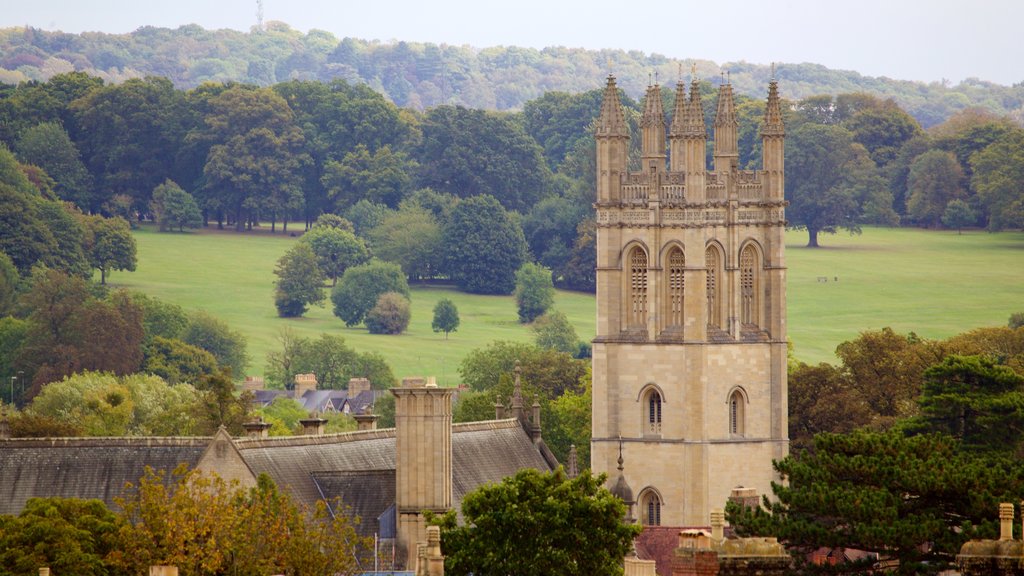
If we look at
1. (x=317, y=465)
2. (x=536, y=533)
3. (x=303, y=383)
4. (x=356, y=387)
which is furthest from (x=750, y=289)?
(x=303, y=383)

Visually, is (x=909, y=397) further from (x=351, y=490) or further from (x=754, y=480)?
(x=351, y=490)

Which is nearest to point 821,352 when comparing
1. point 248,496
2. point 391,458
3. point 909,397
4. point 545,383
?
point 545,383

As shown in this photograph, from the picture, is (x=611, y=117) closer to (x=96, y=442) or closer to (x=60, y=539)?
(x=96, y=442)

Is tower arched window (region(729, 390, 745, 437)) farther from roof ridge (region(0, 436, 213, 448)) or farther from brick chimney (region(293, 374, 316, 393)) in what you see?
brick chimney (region(293, 374, 316, 393))

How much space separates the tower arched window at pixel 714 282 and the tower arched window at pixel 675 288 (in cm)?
98

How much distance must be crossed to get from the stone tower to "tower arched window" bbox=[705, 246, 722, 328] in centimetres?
4

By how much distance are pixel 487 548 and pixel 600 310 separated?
134ft

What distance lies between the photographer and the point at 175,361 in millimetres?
179500

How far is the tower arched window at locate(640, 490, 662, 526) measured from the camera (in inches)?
4193

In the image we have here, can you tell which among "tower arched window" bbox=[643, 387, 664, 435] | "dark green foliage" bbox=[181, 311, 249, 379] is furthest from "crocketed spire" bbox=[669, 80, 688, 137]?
"dark green foliage" bbox=[181, 311, 249, 379]

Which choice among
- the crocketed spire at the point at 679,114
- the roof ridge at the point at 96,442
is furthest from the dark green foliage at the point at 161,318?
the roof ridge at the point at 96,442

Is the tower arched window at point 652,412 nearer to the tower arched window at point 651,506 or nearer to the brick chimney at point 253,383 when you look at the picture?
the tower arched window at point 651,506

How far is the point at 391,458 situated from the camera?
294 feet

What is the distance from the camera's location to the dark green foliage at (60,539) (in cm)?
6888
